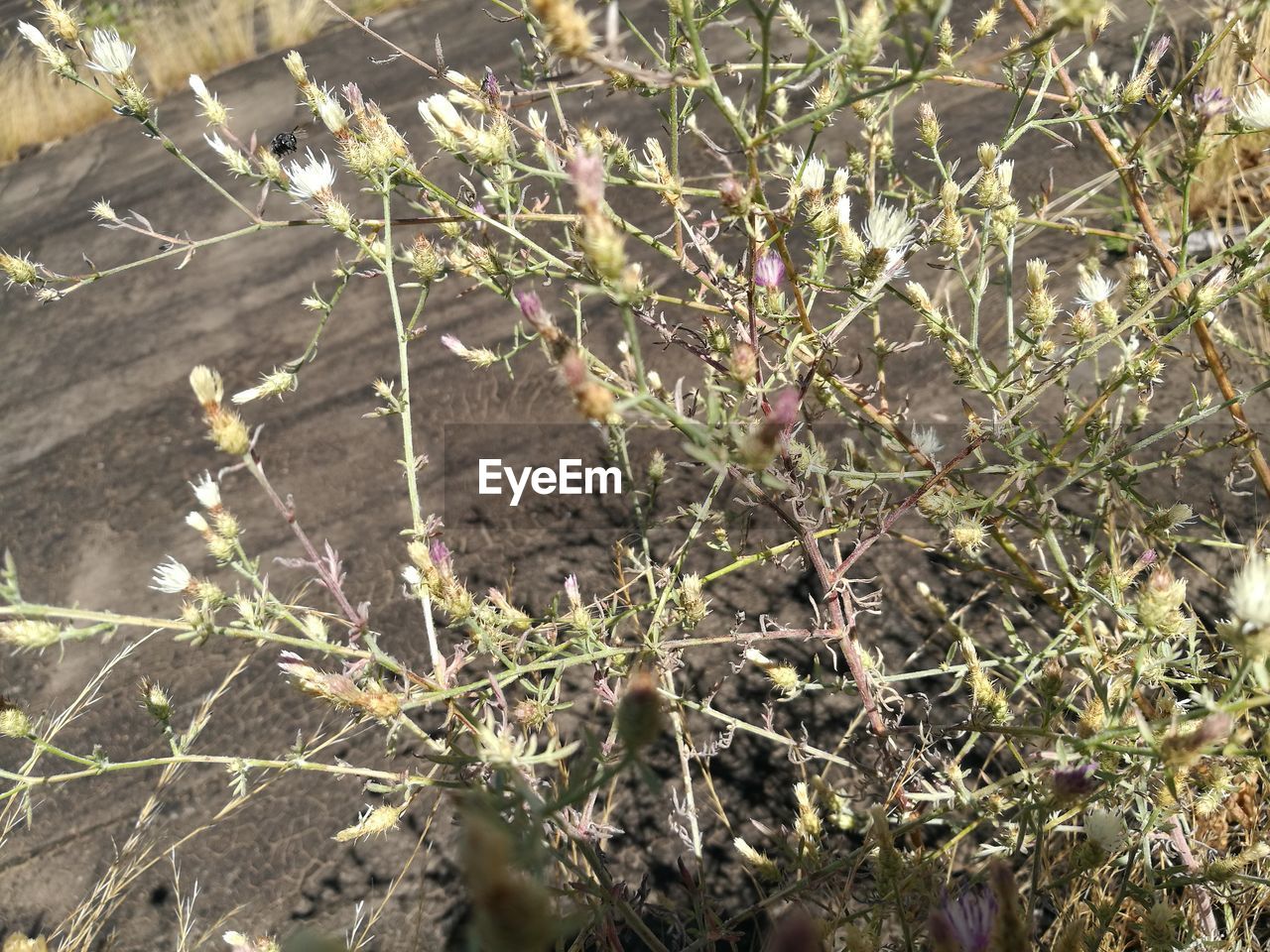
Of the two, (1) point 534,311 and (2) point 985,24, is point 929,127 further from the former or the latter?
(1) point 534,311

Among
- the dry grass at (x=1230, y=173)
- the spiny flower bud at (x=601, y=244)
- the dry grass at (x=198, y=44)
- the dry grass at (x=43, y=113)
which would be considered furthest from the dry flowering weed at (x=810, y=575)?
the dry grass at (x=198, y=44)

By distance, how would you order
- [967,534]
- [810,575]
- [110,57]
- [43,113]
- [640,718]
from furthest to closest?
[43,113]
[810,575]
[110,57]
[967,534]
[640,718]

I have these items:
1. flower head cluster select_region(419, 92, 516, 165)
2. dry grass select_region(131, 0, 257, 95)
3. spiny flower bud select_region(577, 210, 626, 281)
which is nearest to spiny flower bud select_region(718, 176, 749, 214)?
spiny flower bud select_region(577, 210, 626, 281)

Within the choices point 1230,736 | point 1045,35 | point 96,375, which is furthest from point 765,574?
point 96,375

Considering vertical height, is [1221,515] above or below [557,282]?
below

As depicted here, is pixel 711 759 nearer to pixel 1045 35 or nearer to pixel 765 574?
pixel 765 574

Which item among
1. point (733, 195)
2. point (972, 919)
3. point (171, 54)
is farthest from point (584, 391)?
point (171, 54)
